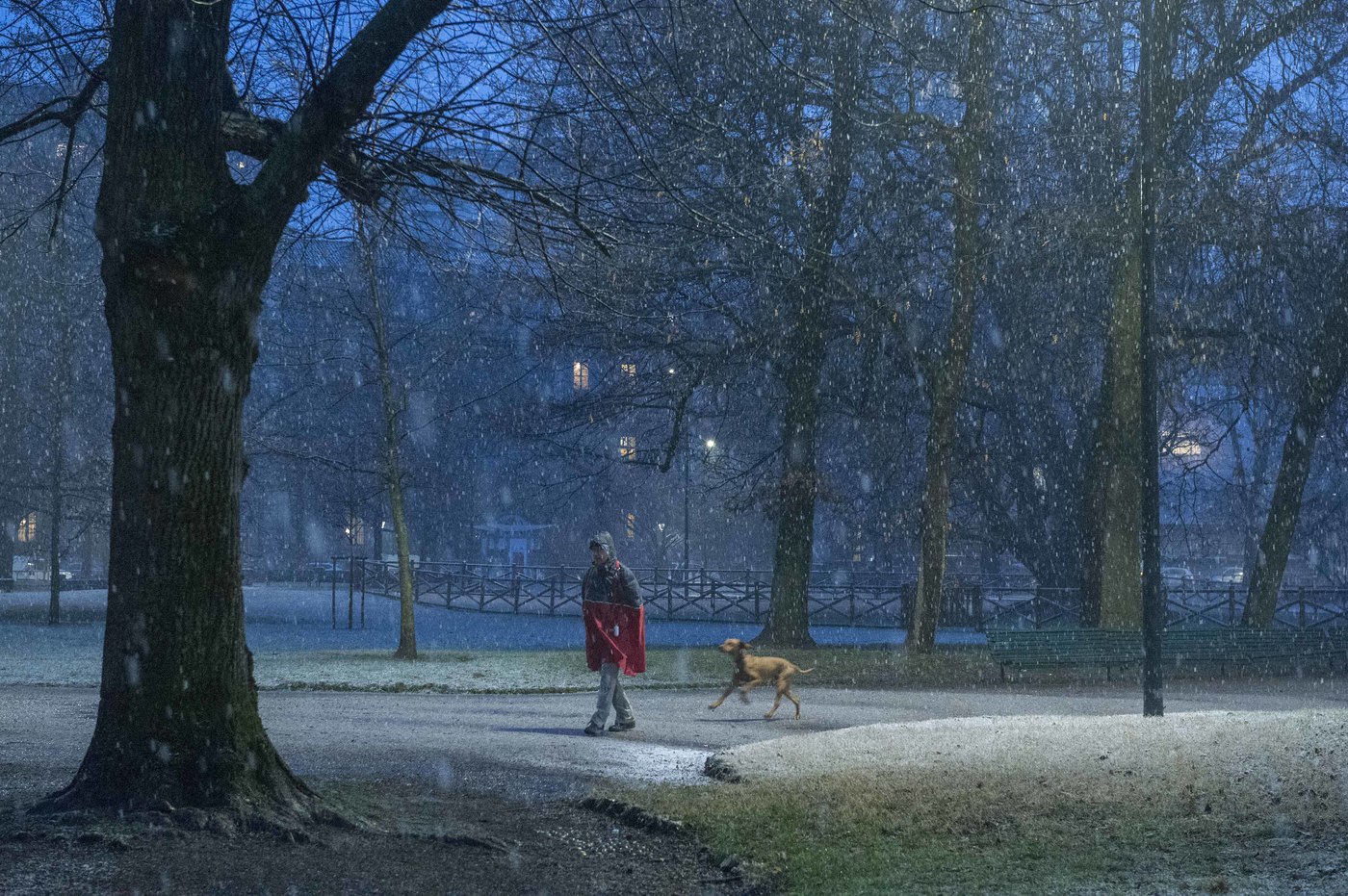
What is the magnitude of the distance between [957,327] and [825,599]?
21993 mm

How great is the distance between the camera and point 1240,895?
5.33 m

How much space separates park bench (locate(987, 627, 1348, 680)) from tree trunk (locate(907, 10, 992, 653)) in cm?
217

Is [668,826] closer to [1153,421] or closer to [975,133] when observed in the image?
[1153,421]

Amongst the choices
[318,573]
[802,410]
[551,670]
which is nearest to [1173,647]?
[802,410]

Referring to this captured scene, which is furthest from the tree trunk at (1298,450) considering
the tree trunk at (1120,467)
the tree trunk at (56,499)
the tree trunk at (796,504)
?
the tree trunk at (56,499)

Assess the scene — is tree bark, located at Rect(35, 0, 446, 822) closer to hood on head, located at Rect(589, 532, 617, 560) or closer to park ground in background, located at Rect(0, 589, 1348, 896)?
park ground in background, located at Rect(0, 589, 1348, 896)

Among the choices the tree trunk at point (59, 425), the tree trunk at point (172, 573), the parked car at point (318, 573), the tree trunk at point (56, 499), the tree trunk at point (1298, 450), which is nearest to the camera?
the tree trunk at point (172, 573)

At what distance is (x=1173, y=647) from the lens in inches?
778

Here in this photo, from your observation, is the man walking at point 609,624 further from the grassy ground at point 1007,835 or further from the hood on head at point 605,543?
the grassy ground at point 1007,835

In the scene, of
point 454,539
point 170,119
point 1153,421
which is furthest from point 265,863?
point 454,539

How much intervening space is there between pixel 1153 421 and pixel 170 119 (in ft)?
29.1

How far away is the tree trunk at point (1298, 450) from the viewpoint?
21422 millimetres

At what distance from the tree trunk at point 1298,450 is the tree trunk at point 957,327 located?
5782 millimetres

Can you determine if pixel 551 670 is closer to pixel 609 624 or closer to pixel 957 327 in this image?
pixel 609 624
